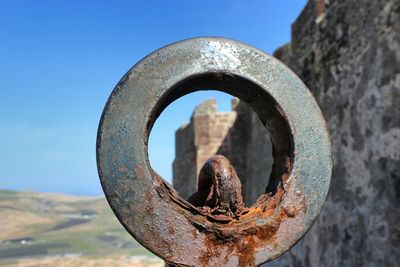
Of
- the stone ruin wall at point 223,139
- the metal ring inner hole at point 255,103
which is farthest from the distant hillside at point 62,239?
the metal ring inner hole at point 255,103

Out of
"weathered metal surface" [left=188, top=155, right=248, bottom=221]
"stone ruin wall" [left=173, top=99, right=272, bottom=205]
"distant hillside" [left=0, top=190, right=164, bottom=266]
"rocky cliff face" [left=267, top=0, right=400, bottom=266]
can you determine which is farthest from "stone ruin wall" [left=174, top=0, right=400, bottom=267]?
"distant hillside" [left=0, top=190, right=164, bottom=266]

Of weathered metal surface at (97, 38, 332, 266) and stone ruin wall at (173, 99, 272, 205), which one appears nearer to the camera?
weathered metal surface at (97, 38, 332, 266)

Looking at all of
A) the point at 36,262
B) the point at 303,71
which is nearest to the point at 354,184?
the point at 303,71

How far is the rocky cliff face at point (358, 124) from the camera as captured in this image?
11.8 feet

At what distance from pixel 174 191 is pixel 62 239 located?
3723cm

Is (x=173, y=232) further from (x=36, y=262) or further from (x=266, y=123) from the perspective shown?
(x=36, y=262)

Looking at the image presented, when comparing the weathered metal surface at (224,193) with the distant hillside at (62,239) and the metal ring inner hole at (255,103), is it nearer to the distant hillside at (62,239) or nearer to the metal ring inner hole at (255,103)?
the metal ring inner hole at (255,103)

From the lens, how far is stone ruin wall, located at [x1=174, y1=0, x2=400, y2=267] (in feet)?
11.8

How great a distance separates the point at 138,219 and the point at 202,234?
19cm

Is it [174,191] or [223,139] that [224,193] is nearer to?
[174,191]

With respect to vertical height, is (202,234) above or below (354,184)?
below

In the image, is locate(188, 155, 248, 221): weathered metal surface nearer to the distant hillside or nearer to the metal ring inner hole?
the metal ring inner hole

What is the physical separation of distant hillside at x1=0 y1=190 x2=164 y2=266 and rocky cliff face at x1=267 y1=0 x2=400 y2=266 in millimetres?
21779

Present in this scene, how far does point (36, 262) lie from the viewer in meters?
25.6
